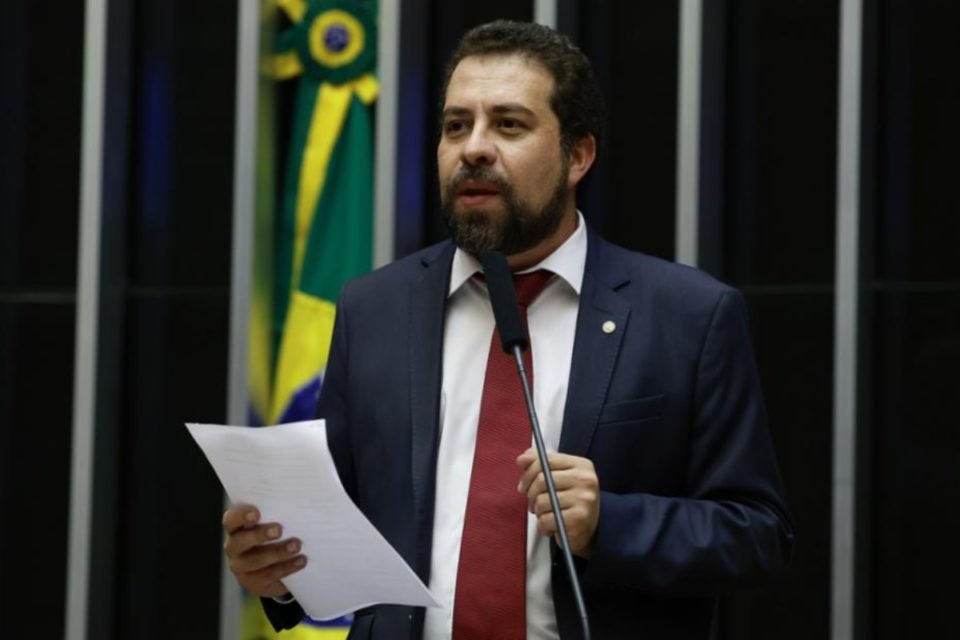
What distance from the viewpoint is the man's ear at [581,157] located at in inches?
108

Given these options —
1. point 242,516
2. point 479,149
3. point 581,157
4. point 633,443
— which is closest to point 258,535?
point 242,516

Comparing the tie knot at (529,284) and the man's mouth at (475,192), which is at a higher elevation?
the man's mouth at (475,192)

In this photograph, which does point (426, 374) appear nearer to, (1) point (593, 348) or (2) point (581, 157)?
(1) point (593, 348)

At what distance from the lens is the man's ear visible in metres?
2.75

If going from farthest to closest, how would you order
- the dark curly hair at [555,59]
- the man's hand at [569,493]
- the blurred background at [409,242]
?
the blurred background at [409,242] < the dark curly hair at [555,59] < the man's hand at [569,493]

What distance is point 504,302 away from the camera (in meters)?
2.19

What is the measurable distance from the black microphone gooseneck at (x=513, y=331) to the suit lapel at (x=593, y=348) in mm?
259

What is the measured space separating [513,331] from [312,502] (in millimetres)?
389

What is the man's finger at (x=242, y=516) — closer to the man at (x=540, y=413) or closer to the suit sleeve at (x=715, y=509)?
the man at (x=540, y=413)

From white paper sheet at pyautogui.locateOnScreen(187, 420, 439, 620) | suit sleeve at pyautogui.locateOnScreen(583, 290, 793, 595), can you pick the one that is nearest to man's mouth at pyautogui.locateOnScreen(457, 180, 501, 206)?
suit sleeve at pyautogui.locateOnScreen(583, 290, 793, 595)

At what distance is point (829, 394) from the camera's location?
14.2ft

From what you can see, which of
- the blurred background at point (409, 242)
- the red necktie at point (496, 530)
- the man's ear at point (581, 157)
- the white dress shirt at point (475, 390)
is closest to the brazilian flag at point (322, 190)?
the blurred background at point (409, 242)

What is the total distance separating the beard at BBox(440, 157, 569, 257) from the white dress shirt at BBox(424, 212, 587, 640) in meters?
0.07

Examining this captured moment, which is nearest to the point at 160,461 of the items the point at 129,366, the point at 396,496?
the point at 129,366
